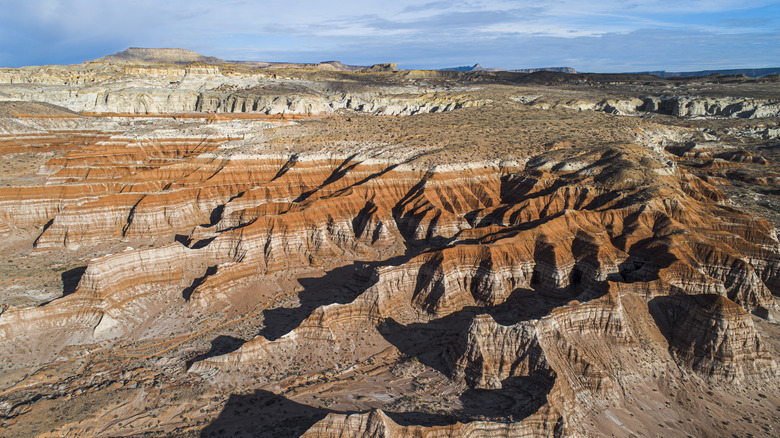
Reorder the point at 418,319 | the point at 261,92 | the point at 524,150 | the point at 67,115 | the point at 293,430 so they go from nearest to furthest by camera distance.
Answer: the point at 293,430
the point at 418,319
the point at 524,150
the point at 67,115
the point at 261,92

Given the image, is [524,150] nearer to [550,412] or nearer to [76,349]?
[550,412]

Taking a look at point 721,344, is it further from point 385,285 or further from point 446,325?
point 385,285

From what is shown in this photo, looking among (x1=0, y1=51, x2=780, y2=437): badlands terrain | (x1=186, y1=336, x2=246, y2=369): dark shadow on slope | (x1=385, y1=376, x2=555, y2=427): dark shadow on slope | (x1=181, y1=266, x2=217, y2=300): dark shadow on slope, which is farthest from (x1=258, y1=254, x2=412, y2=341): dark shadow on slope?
(x1=385, y1=376, x2=555, y2=427): dark shadow on slope

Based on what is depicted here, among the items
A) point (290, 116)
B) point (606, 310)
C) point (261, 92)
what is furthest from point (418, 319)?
point (261, 92)

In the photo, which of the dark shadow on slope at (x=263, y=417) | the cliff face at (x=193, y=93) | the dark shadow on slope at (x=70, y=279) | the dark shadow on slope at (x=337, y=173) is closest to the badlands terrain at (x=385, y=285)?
the dark shadow on slope at (x=263, y=417)

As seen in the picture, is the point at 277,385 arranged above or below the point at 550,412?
below

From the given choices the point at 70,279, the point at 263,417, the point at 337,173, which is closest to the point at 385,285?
the point at 263,417
